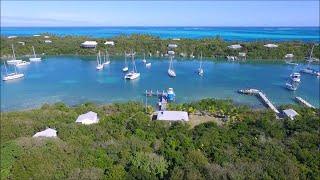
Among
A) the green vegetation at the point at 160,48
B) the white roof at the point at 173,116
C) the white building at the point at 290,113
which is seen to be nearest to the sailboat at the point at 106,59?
the green vegetation at the point at 160,48

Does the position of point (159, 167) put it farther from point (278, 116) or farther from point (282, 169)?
point (278, 116)

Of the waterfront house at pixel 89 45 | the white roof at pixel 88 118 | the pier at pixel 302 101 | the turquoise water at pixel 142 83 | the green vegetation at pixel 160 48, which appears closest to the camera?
the white roof at pixel 88 118

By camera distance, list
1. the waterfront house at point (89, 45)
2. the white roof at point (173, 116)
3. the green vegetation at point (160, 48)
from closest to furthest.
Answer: the white roof at point (173, 116) < the green vegetation at point (160, 48) < the waterfront house at point (89, 45)

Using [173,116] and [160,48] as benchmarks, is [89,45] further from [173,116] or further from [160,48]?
[173,116]

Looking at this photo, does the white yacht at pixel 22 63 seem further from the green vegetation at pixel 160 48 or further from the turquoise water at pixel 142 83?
the green vegetation at pixel 160 48

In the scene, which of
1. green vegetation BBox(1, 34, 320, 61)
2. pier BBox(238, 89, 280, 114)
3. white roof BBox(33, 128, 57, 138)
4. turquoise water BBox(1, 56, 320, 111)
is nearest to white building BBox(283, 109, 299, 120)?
pier BBox(238, 89, 280, 114)
